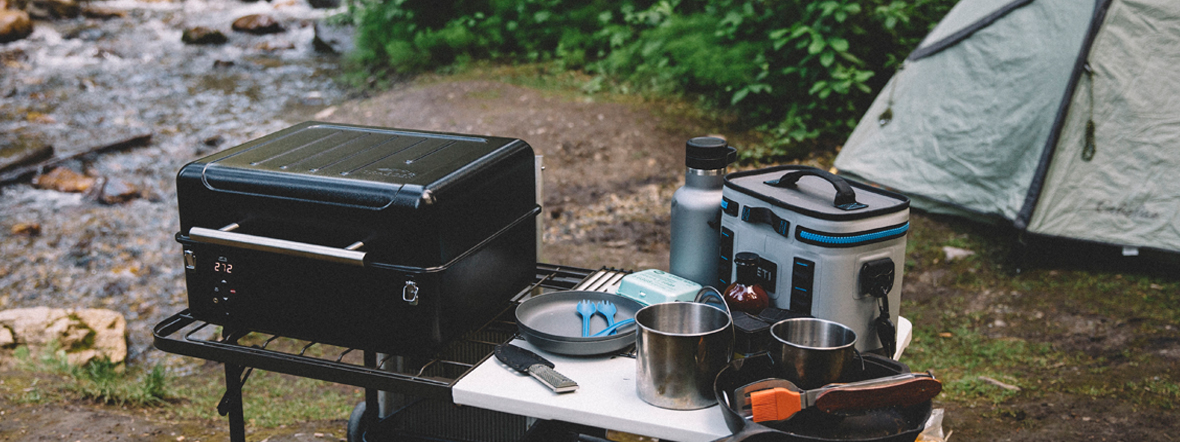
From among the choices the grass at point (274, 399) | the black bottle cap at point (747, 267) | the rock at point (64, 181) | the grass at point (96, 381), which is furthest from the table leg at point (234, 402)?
the rock at point (64, 181)

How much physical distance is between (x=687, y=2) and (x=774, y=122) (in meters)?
2.24

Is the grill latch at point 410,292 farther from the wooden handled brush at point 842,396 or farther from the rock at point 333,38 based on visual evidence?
the rock at point 333,38

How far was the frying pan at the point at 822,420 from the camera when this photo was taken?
1.42 meters

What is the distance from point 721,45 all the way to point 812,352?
654cm

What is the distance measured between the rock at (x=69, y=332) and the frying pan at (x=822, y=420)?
4.00 metres

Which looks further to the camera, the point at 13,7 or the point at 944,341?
the point at 13,7

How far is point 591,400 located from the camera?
64.6 inches

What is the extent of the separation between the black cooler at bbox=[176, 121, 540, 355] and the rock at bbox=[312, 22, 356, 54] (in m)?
10.6

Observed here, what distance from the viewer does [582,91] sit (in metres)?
8.32

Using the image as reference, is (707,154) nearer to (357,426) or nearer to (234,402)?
(234,402)

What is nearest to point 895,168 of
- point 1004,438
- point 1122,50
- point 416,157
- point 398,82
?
point 1122,50

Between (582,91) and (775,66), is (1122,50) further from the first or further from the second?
(582,91)

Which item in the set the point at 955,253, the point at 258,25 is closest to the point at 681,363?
the point at 955,253

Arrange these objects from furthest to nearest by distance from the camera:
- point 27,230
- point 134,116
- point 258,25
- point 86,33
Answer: point 258,25 < point 86,33 < point 134,116 < point 27,230
